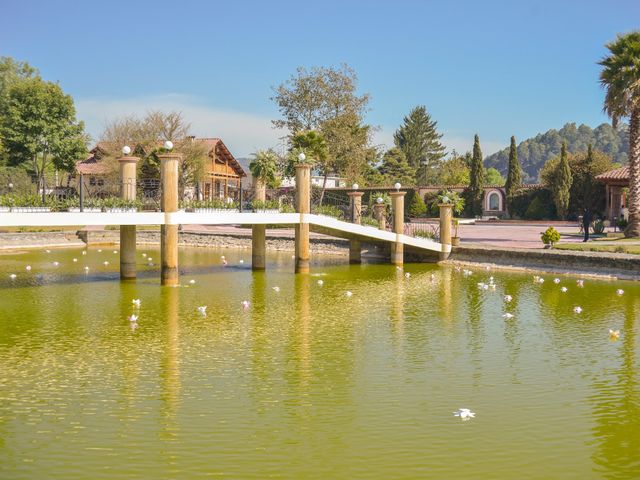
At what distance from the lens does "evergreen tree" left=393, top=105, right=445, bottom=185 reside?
92250 mm

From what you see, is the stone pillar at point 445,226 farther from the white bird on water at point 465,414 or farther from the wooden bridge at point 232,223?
the white bird on water at point 465,414

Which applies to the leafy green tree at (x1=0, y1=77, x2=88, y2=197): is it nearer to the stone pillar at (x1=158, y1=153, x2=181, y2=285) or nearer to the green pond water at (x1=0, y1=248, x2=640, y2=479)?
the stone pillar at (x1=158, y1=153, x2=181, y2=285)

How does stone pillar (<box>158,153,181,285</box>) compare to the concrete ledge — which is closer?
stone pillar (<box>158,153,181,285</box>)

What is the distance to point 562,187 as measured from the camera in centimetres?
5172

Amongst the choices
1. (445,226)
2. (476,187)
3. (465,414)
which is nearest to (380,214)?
(445,226)

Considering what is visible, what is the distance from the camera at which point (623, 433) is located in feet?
30.8

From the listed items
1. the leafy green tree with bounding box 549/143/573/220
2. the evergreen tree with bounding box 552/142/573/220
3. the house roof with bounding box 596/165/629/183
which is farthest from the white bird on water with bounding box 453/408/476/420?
the evergreen tree with bounding box 552/142/573/220

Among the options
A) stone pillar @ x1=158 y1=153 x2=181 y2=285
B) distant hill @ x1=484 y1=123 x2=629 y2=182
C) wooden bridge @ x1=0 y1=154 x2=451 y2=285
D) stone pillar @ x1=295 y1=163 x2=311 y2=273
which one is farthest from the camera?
distant hill @ x1=484 y1=123 x2=629 y2=182

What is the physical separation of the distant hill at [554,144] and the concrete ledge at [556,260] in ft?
508

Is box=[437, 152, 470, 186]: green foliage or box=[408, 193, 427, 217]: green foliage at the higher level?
box=[437, 152, 470, 186]: green foliage

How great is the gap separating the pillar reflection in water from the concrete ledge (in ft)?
50.0

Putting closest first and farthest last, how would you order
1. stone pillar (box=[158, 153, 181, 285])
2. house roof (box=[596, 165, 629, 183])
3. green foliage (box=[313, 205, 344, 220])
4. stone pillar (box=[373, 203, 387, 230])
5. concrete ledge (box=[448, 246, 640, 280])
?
1. stone pillar (box=[158, 153, 181, 285])
2. concrete ledge (box=[448, 246, 640, 280])
3. green foliage (box=[313, 205, 344, 220])
4. stone pillar (box=[373, 203, 387, 230])
5. house roof (box=[596, 165, 629, 183])

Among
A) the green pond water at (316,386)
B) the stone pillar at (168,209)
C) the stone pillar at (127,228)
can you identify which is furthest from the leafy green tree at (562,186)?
the stone pillar at (168,209)

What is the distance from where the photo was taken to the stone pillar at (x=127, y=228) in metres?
23.8
